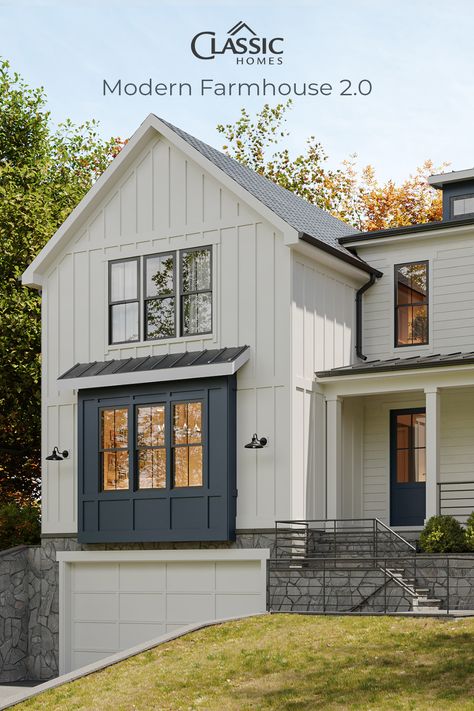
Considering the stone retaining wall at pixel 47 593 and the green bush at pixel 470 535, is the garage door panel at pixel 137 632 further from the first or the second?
the green bush at pixel 470 535

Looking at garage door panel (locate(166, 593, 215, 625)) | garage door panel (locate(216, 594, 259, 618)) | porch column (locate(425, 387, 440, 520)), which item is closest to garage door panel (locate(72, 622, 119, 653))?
garage door panel (locate(166, 593, 215, 625))

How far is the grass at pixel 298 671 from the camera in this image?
45.5 feet

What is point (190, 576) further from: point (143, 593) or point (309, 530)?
point (309, 530)

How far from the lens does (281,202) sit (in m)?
24.8

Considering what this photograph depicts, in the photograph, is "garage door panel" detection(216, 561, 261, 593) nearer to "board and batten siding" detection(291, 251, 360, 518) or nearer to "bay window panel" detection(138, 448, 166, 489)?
"board and batten siding" detection(291, 251, 360, 518)

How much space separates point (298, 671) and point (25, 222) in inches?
729

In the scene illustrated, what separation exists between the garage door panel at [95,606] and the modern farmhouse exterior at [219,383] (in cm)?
3

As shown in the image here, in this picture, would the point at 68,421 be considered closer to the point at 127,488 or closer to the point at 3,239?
the point at 127,488

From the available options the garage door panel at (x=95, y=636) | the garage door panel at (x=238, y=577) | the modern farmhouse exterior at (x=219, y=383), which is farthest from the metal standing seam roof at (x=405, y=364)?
the garage door panel at (x=95, y=636)

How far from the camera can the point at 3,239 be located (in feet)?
101

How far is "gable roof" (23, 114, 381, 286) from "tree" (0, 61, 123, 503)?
563 cm

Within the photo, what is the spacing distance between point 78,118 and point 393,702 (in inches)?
1053

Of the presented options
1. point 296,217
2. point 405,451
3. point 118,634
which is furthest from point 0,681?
point 296,217

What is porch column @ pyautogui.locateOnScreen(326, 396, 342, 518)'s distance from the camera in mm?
22156
